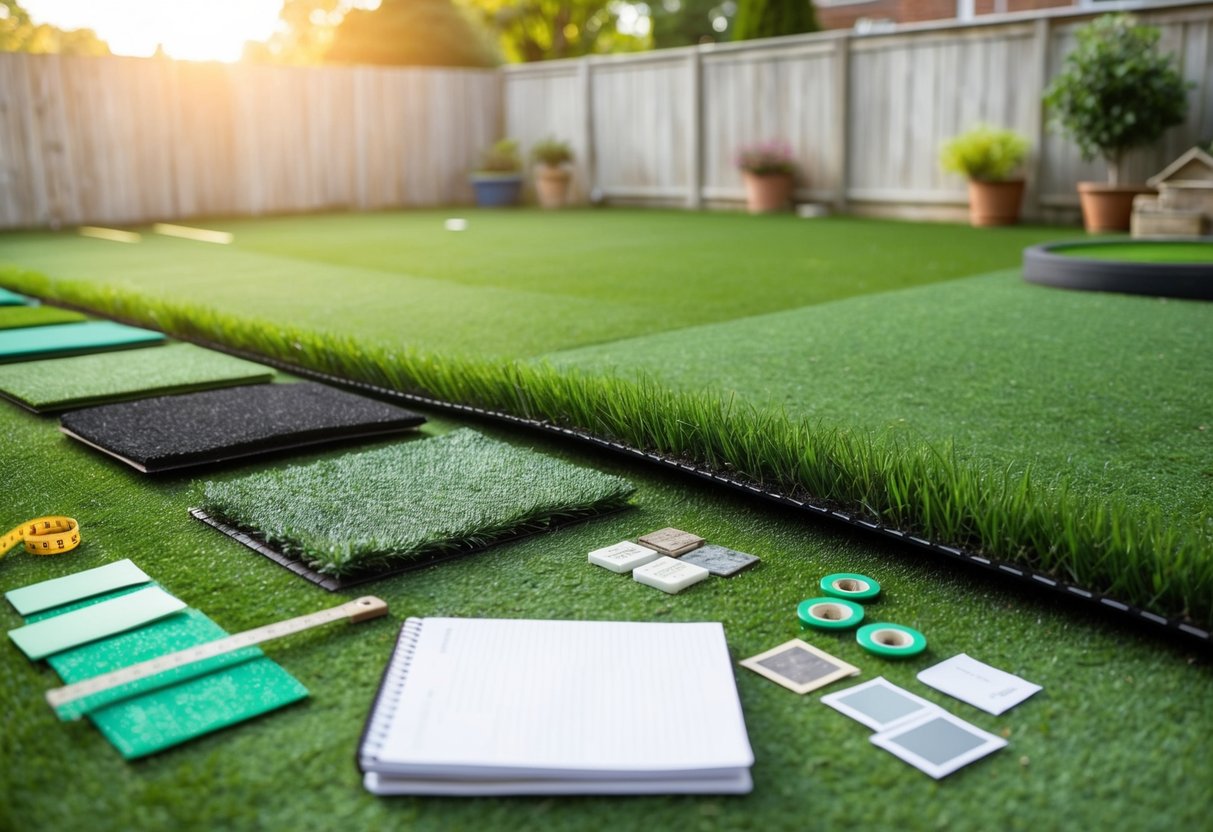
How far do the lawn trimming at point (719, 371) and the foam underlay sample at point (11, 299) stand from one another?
115 millimetres

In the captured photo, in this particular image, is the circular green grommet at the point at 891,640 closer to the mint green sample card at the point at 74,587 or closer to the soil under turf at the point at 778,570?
the soil under turf at the point at 778,570

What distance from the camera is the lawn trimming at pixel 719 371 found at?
1687 millimetres

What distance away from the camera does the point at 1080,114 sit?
7.17m

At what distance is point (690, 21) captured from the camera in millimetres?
30125

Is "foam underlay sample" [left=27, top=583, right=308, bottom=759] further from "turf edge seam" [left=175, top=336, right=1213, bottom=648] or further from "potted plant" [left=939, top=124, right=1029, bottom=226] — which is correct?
"potted plant" [left=939, top=124, right=1029, bottom=226]

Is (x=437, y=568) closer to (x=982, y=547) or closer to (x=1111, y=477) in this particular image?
(x=982, y=547)

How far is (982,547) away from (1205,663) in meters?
0.38

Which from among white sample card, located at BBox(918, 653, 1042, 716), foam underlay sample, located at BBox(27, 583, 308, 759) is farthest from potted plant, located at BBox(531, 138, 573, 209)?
white sample card, located at BBox(918, 653, 1042, 716)

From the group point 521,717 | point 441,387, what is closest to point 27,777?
point 521,717

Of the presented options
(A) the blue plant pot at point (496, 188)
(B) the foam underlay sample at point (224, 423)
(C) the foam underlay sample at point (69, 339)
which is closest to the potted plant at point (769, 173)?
(A) the blue plant pot at point (496, 188)

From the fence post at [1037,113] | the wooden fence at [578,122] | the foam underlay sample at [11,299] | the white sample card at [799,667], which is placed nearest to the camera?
the white sample card at [799,667]

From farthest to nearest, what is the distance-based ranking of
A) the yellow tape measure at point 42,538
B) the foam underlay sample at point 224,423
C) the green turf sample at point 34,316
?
the green turf sample at point 34,316, the foam underlay sample at point 224,423, the yellow tape measure at point 42,538

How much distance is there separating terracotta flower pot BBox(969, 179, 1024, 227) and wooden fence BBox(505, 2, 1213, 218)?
244 mm

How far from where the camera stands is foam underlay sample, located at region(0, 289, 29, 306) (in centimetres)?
491
